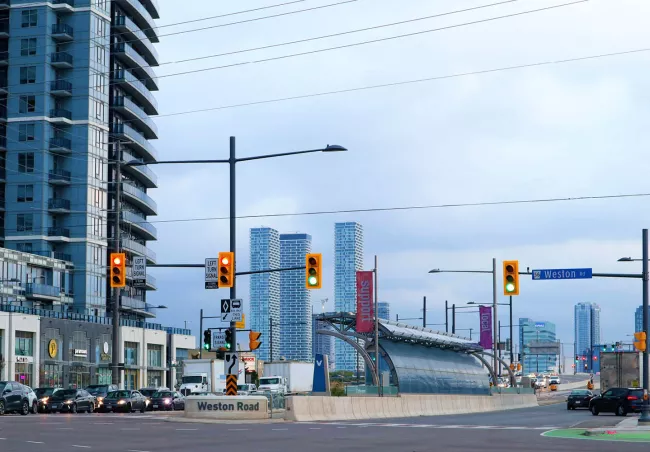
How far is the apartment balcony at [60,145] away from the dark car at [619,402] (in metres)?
71.7

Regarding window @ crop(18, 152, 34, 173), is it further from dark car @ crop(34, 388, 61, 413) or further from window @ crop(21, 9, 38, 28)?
dark car @ crop(34, 388, 61, 413)

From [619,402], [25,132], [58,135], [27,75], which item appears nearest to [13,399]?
[619,402]

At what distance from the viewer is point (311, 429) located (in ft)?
114

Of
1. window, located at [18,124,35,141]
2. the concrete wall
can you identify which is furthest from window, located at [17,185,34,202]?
the concrete wall

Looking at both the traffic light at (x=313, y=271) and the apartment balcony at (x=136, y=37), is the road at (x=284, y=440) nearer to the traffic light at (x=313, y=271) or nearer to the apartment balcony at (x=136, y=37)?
the traffic light at (x=313, y=271)

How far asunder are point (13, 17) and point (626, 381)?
7681cm

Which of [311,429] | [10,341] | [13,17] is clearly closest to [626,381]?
[311,429]

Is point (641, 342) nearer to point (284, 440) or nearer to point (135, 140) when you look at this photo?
point (284, 440)

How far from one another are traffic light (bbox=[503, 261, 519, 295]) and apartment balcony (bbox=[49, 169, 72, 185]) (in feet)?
250

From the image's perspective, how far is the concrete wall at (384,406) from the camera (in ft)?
145

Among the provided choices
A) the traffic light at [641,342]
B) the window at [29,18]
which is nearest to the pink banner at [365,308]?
the traffic light at [641,342]

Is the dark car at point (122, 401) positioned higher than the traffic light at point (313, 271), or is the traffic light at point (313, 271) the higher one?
the traffic light at point (313, 271)

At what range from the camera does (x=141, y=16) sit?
124 metres

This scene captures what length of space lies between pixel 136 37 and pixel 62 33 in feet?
39.7
